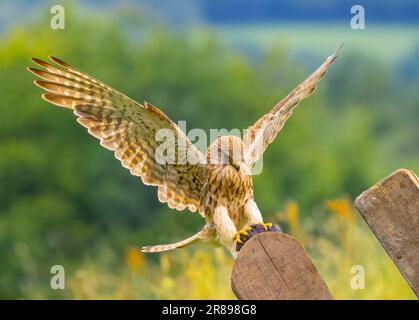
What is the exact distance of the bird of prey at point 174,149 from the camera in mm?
6039

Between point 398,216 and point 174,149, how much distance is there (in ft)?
6.93

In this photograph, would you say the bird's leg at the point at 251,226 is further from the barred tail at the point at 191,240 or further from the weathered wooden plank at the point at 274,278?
the weathered wooden plank at the point at 274,278

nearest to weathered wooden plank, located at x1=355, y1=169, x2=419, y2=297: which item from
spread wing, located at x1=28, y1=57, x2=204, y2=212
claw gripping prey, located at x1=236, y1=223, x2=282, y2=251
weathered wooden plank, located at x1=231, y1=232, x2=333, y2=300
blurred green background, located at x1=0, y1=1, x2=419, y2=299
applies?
weathered wooden plank, located at x1=231, y1=232, x2=333, y2=300

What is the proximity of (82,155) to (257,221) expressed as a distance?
93.4 ft

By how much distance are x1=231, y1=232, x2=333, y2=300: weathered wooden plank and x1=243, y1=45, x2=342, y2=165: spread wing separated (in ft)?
6.21

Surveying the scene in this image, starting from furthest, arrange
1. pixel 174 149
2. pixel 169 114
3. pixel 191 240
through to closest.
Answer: pixel 169 114 → pixel 174 149 → pixel 191 240

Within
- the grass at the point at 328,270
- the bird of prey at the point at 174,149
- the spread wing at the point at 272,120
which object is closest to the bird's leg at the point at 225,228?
the bird of prey at the point at 174,149

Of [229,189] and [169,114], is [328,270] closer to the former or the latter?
[229,189]

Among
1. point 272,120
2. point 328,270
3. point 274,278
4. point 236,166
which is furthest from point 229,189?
point 328,270

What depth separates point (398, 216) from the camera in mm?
4297

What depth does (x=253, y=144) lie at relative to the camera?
20.3 ft

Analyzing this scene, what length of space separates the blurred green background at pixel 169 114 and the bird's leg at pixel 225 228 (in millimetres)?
10867

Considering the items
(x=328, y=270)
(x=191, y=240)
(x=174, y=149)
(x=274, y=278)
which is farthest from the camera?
(x=328, y=270)
